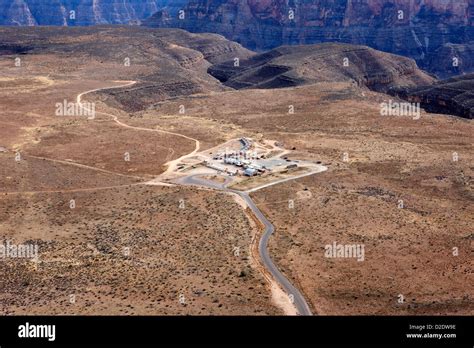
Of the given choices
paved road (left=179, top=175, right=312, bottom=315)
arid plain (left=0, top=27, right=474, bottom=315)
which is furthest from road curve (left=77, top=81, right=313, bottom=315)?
arid plain (left=0, top=27, right=474, bottom=315)

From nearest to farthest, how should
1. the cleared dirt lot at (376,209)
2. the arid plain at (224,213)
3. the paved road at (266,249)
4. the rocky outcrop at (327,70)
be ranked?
the paved road at (266,249)
the arid plain at (224,213)
the cleared dirt lot at (376,209)
the rocky outcrop at (327,70)

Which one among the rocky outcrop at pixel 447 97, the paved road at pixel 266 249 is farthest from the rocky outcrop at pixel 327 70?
the paved road at pixel 266 249

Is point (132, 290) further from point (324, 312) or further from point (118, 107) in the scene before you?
point (118, 107)

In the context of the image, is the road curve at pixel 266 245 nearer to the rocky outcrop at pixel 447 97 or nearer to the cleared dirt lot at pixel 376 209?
the cleared dirt lot at pixel 376 209

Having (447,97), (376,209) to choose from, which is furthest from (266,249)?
(447,97)

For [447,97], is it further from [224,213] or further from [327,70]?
[224,213]

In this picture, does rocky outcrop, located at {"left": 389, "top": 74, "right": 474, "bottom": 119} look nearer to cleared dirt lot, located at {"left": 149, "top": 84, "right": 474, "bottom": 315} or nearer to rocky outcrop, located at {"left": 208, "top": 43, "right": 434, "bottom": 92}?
rocky outcrop, located at {"left": 208, "top": 43, "right": 434, "bottom": 92}
